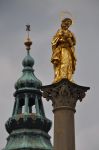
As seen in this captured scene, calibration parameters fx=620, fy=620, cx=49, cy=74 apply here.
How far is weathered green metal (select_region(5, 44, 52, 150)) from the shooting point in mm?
85062

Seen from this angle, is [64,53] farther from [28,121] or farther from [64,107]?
[28,121]

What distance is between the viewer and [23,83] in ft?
307

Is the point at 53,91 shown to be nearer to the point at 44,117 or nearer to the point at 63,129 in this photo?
the point at 63,129

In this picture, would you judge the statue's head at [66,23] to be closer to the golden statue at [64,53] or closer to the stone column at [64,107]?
the golden statue at [64,53]

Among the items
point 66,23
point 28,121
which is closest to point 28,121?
point 28,121

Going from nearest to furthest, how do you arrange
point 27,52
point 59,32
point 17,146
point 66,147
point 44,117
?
1. point 66,147
2. point 59,32
3. point 17,146
4. point 44,117
5. point 27,52

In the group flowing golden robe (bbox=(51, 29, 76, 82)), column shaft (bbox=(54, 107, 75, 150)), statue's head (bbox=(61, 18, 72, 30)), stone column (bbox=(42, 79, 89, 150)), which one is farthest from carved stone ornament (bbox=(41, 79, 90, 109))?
statue's head (bbox=(61, 18, 72, 30))

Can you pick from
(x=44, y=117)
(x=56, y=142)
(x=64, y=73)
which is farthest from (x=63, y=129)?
(x=44, y=117)

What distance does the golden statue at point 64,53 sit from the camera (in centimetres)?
3111

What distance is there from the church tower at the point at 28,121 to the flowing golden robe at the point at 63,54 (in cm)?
5258

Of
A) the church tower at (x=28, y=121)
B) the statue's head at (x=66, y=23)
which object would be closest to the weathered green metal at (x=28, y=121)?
the church tower at (x=28, y=121)

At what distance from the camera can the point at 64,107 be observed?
29.9m

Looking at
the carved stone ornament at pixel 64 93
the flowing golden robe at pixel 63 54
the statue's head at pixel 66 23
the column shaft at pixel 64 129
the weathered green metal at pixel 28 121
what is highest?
the weathered green metal at pixel 28 121

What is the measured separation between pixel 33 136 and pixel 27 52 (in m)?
15.9
